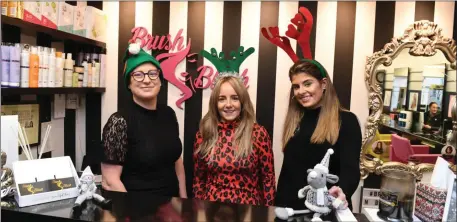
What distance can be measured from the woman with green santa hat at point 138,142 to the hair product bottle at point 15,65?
606 mm

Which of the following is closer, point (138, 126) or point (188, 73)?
point (138, 126)

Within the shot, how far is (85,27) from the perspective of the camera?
2.58 metres

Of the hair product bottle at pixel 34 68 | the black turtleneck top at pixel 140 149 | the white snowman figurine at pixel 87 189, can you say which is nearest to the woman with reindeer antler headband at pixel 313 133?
the black turtleneck top at pixel 140 149

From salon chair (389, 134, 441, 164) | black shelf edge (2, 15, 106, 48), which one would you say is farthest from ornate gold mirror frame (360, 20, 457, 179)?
black shelf edge (2, 15, 106, 48)

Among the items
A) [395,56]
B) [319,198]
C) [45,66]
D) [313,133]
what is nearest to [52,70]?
[45,66]

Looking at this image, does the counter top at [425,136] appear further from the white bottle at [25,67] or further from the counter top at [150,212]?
the white bottle at [25,67]

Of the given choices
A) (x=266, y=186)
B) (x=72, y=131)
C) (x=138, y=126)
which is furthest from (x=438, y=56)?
(x=72, y=131)

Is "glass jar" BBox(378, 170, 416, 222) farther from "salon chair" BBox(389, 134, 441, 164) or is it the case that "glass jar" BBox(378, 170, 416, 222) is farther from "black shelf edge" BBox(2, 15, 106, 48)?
"black shelf edge" BBox(2, 15, 106, 48)

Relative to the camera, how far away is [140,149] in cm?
178

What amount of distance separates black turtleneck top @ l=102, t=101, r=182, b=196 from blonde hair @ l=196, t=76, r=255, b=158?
0.20 m

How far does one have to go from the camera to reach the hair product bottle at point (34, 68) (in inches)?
78.6

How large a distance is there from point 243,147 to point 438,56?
171 cm

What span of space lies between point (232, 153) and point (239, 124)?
0.63 ft

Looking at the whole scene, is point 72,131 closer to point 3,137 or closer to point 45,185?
point 3,137
